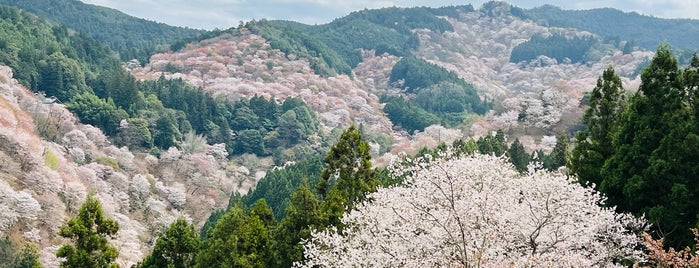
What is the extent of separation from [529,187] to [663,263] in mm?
4768

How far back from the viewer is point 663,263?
11.4 m

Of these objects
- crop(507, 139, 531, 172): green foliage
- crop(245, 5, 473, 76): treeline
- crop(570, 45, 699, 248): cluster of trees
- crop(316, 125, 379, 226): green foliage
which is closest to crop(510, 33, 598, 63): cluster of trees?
crop(245, 5, 473, 76): treeline

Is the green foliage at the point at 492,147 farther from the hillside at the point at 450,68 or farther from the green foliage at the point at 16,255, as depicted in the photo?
the green foliage at the point at 16,255

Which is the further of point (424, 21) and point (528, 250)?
point (424, 21)

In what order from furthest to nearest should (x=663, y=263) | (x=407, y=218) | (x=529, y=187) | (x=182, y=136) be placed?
1. (x=182, y=136)
2. (x=529, y=187)
3. (x=407, y=218)
4. (x=663, y=263)

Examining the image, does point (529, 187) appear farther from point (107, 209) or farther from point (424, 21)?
point (424, 21)

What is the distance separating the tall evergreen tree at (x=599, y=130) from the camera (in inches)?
873

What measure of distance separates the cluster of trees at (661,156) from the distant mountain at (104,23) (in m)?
123

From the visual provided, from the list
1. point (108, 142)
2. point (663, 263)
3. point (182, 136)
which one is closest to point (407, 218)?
point (663, 263)

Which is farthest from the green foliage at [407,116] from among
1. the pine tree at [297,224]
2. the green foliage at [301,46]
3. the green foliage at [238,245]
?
the pine tree at [297,224]

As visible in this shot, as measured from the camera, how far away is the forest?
1394cm

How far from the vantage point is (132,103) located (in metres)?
66.7

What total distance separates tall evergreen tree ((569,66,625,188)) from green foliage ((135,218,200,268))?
14185 millimetres

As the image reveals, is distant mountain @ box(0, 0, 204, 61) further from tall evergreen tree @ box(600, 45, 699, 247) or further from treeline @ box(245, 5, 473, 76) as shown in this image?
tall evergreen tree @ box(600, 45, 699, 247)
